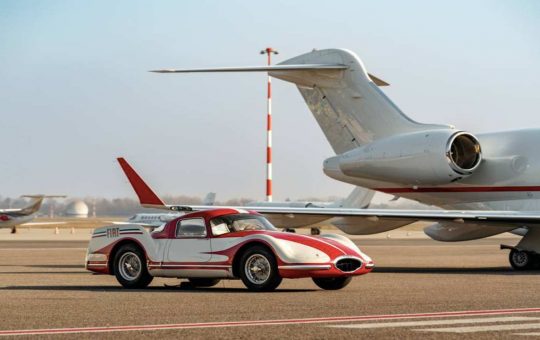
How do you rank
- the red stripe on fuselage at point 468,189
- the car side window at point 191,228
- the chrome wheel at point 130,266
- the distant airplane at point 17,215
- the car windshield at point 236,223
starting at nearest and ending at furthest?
1. the car windshield at point 236,223
2. the car side window at point 191,228
3. the chrome wheel at point 130,266
4. the red stripe on fuselage at point 468,189
5. the distant airplane at point 17,215

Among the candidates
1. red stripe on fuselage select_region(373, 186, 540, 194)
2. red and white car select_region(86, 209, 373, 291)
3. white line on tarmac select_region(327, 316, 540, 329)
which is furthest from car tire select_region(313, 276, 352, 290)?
red stripe on fuselage select_region(373, 186, 540, 194)

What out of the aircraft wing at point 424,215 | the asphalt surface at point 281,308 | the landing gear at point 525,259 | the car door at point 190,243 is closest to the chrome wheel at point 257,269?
the asphalt surface at point 281,308

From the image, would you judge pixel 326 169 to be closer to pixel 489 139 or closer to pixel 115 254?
pixel 489 139

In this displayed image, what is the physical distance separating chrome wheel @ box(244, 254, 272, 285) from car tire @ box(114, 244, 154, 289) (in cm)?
209

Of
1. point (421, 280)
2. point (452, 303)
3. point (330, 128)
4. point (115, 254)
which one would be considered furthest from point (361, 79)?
point (452, 303)

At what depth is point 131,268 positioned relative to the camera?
1809cm

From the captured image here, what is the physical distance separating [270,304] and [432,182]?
44.4ft

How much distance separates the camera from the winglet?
2273cm

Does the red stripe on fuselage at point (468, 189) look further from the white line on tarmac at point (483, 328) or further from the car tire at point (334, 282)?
the white line on tarmac at point (483, 328)

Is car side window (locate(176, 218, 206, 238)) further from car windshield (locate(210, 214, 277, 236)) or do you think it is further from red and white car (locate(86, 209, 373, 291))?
car windshield (locate(210, 214, 277, 236))

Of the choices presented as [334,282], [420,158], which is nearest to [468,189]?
[420,158]

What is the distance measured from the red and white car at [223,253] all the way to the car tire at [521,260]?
9550mm

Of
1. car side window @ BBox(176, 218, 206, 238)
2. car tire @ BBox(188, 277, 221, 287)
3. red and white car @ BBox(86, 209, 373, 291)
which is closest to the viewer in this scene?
red and white car @ BBox(86, 209, 373, 291)

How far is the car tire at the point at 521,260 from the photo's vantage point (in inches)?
1015
